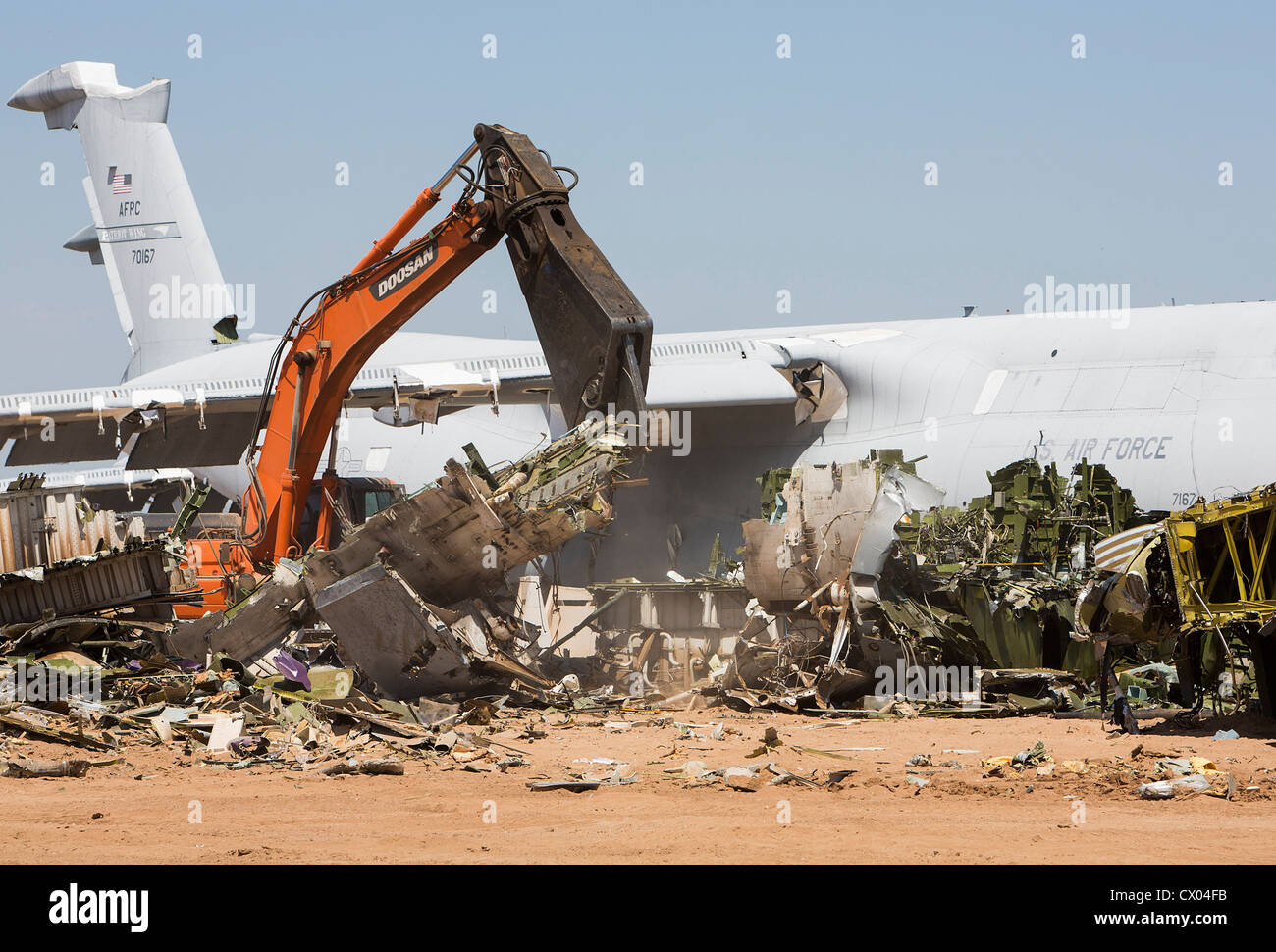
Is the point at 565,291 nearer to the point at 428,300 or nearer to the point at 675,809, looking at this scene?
the point at 428,300

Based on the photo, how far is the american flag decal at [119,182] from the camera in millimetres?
29828

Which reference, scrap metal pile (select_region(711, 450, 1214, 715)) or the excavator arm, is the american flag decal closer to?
the excavator arm

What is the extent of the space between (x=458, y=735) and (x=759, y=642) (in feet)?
14.0

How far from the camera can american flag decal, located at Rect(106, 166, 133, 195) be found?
1174 inches

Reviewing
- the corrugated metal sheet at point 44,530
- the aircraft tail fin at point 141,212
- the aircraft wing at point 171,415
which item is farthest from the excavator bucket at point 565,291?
the aircraft tail fin at point 141,212

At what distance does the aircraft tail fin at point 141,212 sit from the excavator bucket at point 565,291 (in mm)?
18951

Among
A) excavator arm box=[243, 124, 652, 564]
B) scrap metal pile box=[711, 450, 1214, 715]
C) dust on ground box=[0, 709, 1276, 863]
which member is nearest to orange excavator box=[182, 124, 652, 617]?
excavator arm box=[243, 124, 652, 564]

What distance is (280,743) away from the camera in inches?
388

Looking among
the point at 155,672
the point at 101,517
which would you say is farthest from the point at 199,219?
the point at 155,672

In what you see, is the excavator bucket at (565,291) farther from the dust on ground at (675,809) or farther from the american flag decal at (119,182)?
the american flag decal at (119,182)

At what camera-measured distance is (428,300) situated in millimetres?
14453

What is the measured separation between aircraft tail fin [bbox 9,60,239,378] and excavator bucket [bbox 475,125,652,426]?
1895 cm
